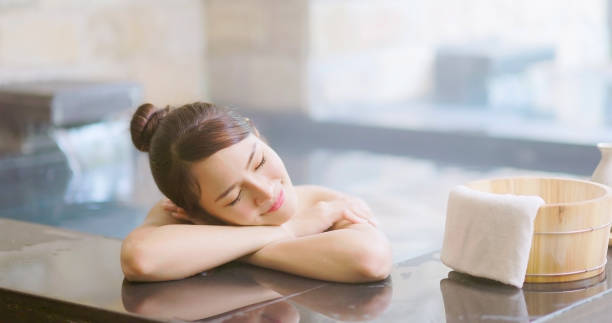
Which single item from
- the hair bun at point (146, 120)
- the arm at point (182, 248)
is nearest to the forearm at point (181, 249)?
the arm at point (182, 248)

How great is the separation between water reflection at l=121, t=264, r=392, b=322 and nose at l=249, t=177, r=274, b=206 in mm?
121

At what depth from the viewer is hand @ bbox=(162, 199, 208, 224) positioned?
147 cm

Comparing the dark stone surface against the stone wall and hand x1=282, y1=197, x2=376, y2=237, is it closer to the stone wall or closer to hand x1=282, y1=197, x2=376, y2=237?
the stone wall

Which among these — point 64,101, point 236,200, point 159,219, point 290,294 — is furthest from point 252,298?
point 64,101

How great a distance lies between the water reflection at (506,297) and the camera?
46.4 inches

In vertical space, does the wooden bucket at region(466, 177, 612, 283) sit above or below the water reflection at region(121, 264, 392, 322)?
above

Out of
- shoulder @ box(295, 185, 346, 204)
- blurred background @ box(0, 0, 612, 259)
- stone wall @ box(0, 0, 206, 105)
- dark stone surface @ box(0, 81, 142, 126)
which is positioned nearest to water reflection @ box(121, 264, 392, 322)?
shoulder @ box(295, 185, 346, 204)

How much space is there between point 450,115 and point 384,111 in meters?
0.40

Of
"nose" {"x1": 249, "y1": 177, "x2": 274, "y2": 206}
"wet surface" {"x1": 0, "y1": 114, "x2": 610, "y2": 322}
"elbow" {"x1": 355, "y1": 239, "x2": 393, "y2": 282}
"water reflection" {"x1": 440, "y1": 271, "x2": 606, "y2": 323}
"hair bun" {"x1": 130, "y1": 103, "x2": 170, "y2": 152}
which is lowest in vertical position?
"wet surface" {"x1": 0, "y1": 114, "x2": 610, "y2": 322}

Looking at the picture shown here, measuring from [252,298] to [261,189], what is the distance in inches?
7.1

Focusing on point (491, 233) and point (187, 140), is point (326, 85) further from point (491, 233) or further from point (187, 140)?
point (491, 233)

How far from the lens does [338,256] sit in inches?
52.4

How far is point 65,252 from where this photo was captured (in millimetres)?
1567

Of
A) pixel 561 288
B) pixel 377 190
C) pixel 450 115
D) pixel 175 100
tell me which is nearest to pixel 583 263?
pixel 561 288
